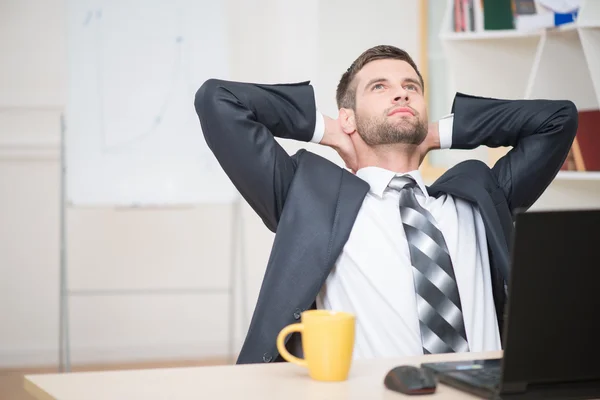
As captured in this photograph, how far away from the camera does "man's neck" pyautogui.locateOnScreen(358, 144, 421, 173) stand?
1968mm

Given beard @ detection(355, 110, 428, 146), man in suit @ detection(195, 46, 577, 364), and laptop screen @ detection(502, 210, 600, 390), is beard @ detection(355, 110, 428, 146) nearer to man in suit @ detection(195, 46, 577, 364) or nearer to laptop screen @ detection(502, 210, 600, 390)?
man in suit @ detection(195, 46, 577, 364)

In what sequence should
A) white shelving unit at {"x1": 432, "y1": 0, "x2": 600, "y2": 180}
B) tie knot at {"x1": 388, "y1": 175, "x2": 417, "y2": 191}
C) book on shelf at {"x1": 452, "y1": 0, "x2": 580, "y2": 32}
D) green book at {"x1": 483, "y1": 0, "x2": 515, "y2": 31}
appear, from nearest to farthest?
tie knot at {"x1": 388, "y1": 175, "x2": 417, "y2": 191} < white shelving unit at {"x1": 432, "y1": 0, "x2": 600, "y2": 180} < book on shelf at {"x1": 452, "y1": 0, "x2": 580, "y2": 32} < green book at {"x1": 483, "y1": 0, "x2": 515, "y2": 31}

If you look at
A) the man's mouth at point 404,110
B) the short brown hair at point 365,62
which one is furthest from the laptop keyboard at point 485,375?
the short brown hair at point 365,62

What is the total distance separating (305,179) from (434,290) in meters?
0.36

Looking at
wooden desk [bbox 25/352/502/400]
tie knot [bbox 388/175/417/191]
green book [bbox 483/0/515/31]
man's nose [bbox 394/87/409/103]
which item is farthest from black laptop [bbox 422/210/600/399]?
green book [bbox 483/0/515/31]

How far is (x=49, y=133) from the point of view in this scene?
153 inches

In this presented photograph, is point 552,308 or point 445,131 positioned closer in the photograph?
point 552,308

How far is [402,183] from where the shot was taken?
1.88m

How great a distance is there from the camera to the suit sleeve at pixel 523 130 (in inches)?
79.7

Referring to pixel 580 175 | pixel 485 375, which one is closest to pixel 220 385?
pixel 485 375

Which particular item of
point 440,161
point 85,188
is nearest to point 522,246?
point 85,188

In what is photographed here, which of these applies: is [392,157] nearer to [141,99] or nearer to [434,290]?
[434,290]

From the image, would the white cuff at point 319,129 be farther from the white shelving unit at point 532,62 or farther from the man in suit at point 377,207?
the white shelving unit at point 532,62

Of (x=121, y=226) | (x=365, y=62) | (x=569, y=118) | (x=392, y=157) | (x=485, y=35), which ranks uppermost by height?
(x=485, y=35)
